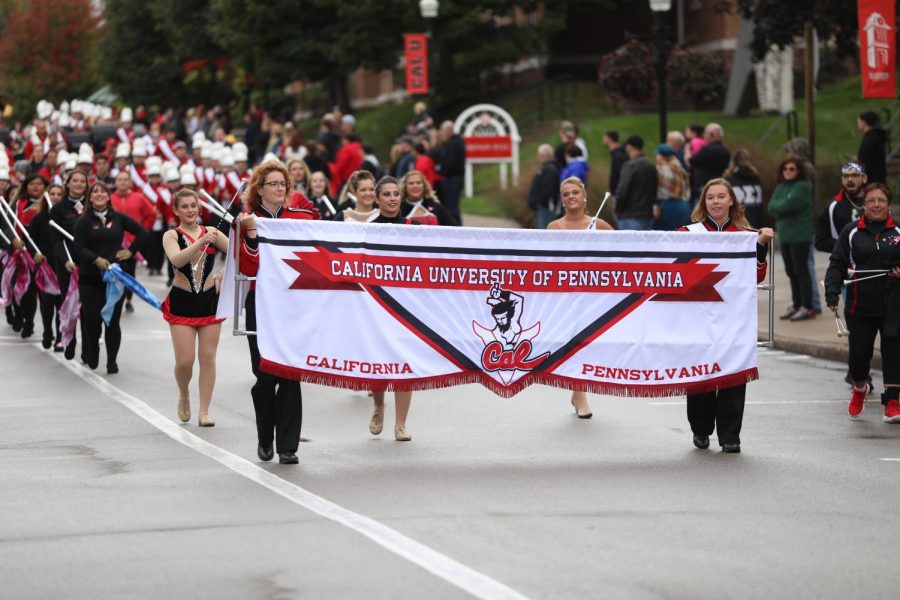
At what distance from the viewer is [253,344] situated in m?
11.3

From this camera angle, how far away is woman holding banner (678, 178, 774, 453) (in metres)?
11.4

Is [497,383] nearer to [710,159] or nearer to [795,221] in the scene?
[795,221]

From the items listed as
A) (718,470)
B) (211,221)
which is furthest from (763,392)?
(211,221)

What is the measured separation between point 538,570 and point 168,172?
20533 millimetres

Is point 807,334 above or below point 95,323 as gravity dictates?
below

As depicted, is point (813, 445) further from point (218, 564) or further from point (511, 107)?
point (511, 107)

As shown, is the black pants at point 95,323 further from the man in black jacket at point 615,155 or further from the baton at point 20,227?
the man in black jacket at point 615,155

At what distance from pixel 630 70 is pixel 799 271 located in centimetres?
2053

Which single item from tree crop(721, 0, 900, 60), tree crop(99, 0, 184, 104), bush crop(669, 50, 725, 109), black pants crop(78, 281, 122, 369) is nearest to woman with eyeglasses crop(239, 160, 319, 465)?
black pants crop(78, 281, 122, 369)

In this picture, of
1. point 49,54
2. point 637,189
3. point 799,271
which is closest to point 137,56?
point 49,54

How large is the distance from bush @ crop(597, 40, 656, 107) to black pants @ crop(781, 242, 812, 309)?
66.2ft

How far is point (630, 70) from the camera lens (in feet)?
130

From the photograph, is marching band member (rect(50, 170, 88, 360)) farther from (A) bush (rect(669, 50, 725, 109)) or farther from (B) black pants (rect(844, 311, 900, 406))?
(A) bush (rect(669, 50, 725, 109))

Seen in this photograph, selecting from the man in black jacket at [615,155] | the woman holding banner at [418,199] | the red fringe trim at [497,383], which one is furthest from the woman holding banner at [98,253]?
the man in black jacket at [615,155]
